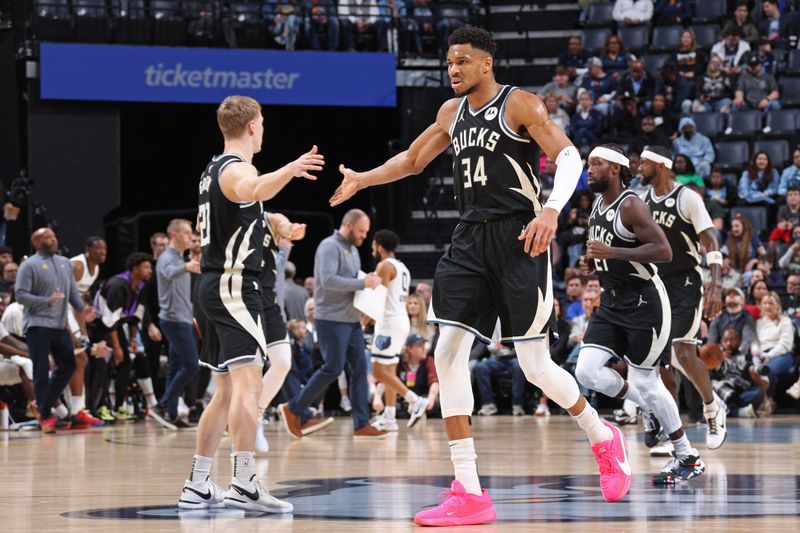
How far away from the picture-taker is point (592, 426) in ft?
19.5

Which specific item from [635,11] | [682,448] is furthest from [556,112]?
[682,448]

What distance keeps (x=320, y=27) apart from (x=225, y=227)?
45.6 ft

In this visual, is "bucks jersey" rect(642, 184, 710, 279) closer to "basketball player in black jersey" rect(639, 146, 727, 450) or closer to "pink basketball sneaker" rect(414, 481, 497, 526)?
"basketball player in black jersey" rect(639, 146, 727, 450)

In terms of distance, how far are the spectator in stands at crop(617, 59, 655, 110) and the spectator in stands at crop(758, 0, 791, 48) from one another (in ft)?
6.43

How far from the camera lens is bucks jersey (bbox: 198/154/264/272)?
6.10 m

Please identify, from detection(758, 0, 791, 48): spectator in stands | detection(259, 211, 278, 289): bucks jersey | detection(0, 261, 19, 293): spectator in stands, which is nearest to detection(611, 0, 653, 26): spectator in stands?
detection(758, 0, 791, 48): spectator in stands

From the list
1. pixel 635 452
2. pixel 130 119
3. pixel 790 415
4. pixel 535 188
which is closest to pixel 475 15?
pixel 130 119

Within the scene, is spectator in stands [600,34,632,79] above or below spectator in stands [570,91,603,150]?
above

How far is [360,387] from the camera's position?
37.4 feet

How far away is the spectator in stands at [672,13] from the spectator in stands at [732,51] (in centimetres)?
125

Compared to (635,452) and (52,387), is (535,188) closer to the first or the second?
(635,452)

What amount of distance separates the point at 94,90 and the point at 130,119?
139 centimetres

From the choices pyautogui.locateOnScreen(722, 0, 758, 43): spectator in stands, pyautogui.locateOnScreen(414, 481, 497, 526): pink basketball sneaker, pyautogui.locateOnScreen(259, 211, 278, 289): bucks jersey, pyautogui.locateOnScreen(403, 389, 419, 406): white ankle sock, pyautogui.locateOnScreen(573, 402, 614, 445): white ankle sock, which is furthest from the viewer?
pyautogui.locateOnScreen(722, 0, 758, 43): spectator in stands

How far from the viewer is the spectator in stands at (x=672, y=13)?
20172mm
